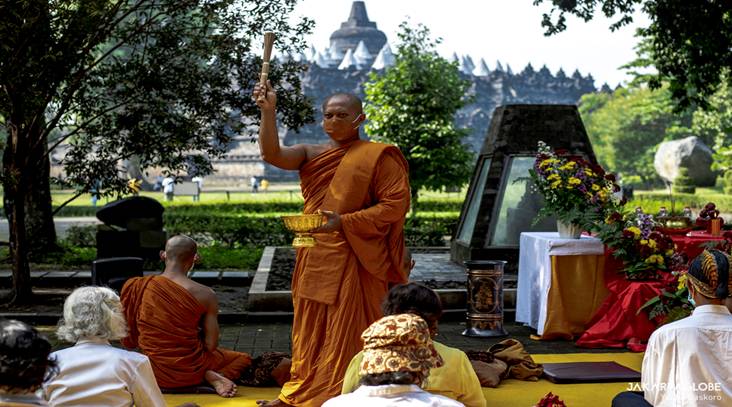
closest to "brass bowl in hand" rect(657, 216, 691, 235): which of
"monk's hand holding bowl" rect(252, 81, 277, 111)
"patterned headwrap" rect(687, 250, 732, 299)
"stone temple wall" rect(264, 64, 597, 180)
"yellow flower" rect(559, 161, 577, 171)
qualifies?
"yellow flower" rect(559, 161, 577, 171)

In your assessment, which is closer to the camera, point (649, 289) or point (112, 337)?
point (112, 337)

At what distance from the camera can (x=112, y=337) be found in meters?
4.02

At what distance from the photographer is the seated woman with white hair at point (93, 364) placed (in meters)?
3.98

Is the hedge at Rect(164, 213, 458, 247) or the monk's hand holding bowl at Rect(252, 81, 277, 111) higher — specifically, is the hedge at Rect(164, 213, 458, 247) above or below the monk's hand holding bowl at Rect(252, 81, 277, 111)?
below

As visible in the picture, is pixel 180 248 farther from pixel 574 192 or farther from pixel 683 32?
pixel 683 32

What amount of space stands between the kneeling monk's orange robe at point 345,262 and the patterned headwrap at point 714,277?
1.88 m

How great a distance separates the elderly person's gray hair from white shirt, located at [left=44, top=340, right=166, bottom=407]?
0.05 metres

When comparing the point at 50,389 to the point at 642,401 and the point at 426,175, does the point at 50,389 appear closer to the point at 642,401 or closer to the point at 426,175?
the point at 642,401

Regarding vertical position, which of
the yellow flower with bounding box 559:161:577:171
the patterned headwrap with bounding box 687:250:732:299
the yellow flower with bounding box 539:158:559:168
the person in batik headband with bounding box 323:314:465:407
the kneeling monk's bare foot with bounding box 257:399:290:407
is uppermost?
the yellow flower with bounding box 539:158:559:168

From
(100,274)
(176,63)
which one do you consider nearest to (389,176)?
(100,274)

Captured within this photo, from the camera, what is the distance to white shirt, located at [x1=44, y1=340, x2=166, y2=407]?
3.98 m

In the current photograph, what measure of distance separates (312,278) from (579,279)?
368 cm

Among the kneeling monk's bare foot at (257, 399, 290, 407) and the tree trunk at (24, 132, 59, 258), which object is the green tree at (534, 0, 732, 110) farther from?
the kneeling monk's bare foot at (257, 399, 290, 407)

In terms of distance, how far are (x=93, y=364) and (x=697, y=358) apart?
2390 mm
